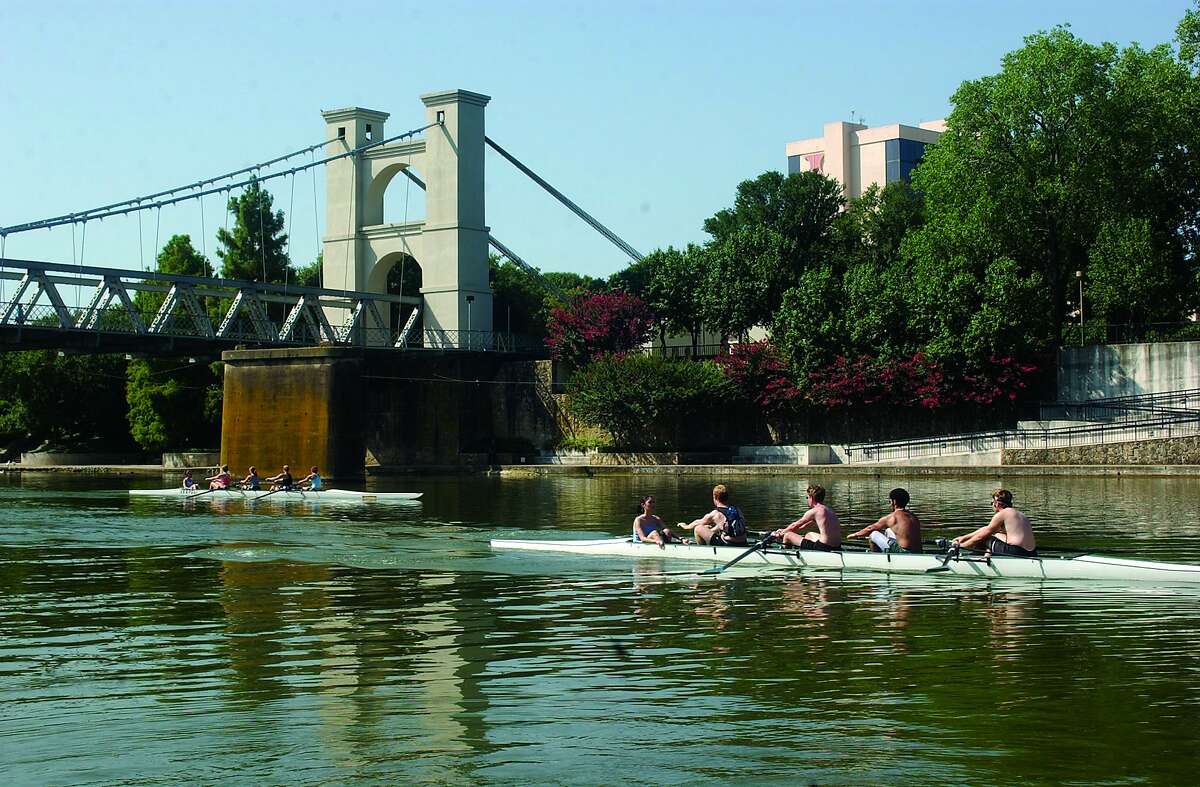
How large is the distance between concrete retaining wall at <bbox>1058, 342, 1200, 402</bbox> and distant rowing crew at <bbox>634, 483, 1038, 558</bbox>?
3535 centimetres

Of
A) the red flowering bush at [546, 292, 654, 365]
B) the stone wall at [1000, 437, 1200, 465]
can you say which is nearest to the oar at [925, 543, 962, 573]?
the stone wall at [1000, 437, 1200, 465]

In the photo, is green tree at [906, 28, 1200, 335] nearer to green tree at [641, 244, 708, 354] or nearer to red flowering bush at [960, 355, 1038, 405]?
red flowering bush at [960, 355, 1038, 405]

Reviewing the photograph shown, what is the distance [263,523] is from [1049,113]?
37.1m

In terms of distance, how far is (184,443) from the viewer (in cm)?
7050

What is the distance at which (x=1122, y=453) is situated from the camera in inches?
1779

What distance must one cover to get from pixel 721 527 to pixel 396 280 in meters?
57.7

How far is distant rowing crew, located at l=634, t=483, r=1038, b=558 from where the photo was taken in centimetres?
1825

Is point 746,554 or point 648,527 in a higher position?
point 648,527

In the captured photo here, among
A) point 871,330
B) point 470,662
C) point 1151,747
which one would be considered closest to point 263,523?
point 470,662

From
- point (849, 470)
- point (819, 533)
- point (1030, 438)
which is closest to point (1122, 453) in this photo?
point (1030, 438)

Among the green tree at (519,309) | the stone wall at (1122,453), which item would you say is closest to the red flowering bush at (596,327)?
the green tree at (519,309)

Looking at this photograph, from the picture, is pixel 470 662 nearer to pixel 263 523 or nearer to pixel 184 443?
pixel 263 523

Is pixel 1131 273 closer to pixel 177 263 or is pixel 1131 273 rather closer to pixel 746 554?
pixel 746 554

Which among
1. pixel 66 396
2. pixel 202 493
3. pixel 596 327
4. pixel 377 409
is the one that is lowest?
pixel 202 493
